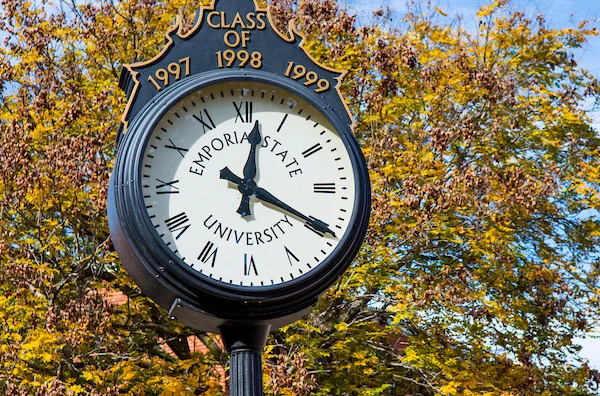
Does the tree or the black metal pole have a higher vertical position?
the tree

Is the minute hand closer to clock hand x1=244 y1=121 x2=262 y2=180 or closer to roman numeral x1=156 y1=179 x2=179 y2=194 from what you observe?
clock hand x1=244 y1=121 x2=262 y2=180

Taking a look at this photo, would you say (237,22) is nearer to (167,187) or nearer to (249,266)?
(167,187)

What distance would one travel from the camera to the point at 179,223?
112 inches

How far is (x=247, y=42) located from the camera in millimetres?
3137

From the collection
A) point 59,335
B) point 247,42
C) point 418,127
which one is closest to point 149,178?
point 247,42

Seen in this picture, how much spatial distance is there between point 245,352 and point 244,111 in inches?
29.5

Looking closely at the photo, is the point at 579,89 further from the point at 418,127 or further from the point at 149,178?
the point at 149,178

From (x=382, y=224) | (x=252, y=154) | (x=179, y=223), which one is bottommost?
(x=179, y=223)

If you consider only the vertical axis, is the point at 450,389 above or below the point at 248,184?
above

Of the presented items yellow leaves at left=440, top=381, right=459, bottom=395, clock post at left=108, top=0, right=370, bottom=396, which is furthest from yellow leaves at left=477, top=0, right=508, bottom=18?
clock post at left=108, top=0, right=370, bottom=396

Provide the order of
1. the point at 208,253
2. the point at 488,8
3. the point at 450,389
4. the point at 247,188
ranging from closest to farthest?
the point at 208,253
the point at 247,188
the point at 450,389
the point at 488,8

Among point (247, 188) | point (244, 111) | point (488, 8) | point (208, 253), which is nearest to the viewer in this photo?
point (208, 253)

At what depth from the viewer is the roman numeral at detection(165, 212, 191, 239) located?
2.82m

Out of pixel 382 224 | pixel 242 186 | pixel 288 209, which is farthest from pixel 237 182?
pixel 382 224
